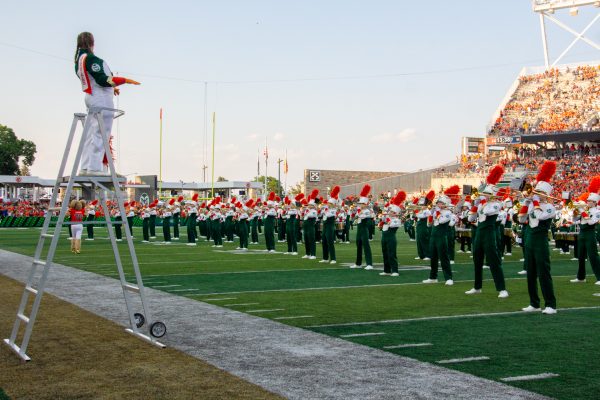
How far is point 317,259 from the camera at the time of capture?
18.9 meters

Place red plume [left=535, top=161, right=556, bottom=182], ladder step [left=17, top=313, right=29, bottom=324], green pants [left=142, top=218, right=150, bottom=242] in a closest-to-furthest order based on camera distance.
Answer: ladder step [left=17, top=313, right=29, bottom=324] → red plume [left=535, top=161, right=556, bottom=182] → green pants [left=142, top=218, right=150, bottom=242]

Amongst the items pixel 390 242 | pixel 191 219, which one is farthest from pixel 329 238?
pixel 191 219

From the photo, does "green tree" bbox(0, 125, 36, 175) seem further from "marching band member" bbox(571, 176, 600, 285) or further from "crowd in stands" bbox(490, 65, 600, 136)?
"marching band member" bbox(571, 176, 600, 285)

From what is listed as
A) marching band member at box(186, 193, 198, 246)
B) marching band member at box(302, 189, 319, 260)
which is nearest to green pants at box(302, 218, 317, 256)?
marching band member at box(302, 189, 319, 260)

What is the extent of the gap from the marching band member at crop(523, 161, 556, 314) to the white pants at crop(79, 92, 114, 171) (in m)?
5.51

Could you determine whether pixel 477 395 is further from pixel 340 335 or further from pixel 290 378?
pixel 340 335

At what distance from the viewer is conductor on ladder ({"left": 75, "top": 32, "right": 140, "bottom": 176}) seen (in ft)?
21.9

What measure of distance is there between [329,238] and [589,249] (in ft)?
20.9

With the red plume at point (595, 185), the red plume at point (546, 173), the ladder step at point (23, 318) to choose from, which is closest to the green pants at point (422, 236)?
the red plume at point (595, 185)

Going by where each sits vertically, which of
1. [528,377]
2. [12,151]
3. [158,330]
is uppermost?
[12,151]

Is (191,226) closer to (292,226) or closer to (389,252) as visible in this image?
(292,226)

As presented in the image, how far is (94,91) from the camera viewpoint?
6.79 metres

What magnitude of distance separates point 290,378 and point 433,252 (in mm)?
8183

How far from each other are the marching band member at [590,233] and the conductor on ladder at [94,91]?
30.2 ft
